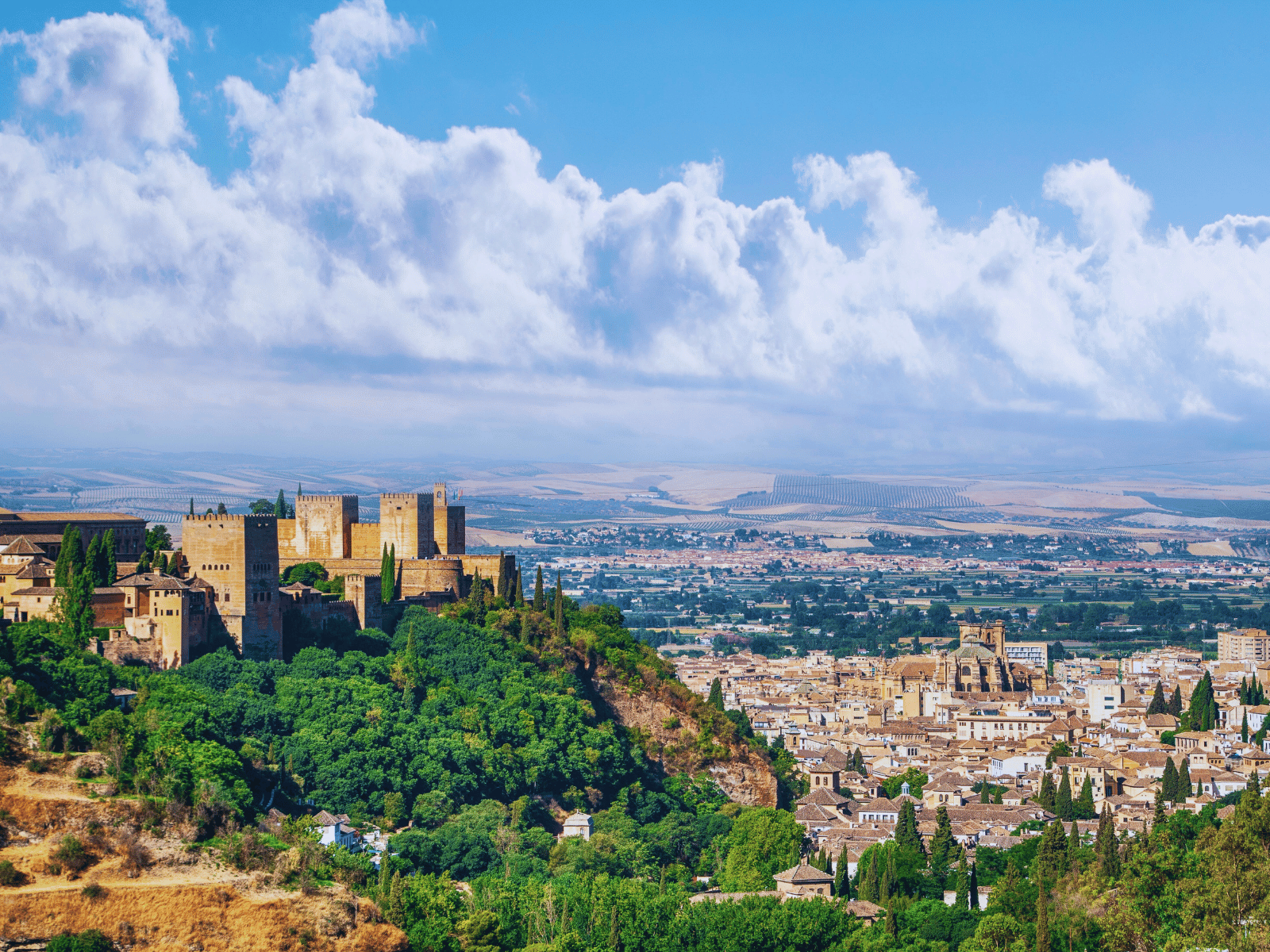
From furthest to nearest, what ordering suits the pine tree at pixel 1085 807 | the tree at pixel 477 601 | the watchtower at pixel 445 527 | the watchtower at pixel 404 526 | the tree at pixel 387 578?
the pine tree at pixel 1085 807 → the watchtower at pixel 445 527 → the watchtower at pixel 404 526 → the tree at pixel 477 601 → the tree at pixel 387 578

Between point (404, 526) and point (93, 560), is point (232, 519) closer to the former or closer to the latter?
point (93, 560)

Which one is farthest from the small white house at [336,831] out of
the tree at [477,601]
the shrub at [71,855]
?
the tree at [477,601]

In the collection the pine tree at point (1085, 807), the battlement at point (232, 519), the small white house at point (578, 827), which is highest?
the battlement at point (232, 519)

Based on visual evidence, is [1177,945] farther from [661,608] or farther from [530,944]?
[661,608]

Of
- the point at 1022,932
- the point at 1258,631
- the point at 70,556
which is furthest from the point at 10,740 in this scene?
the point at 1258,631

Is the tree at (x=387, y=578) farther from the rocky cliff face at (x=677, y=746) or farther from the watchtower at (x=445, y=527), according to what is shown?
the rocky cliff face at (x=677, y=746)

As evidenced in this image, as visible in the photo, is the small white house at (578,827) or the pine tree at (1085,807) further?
the pine tree at (1085,807)

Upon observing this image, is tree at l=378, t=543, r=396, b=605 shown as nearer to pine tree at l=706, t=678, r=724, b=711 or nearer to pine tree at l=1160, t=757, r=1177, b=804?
pine tree at l=706, t=678, r=724, b=711
